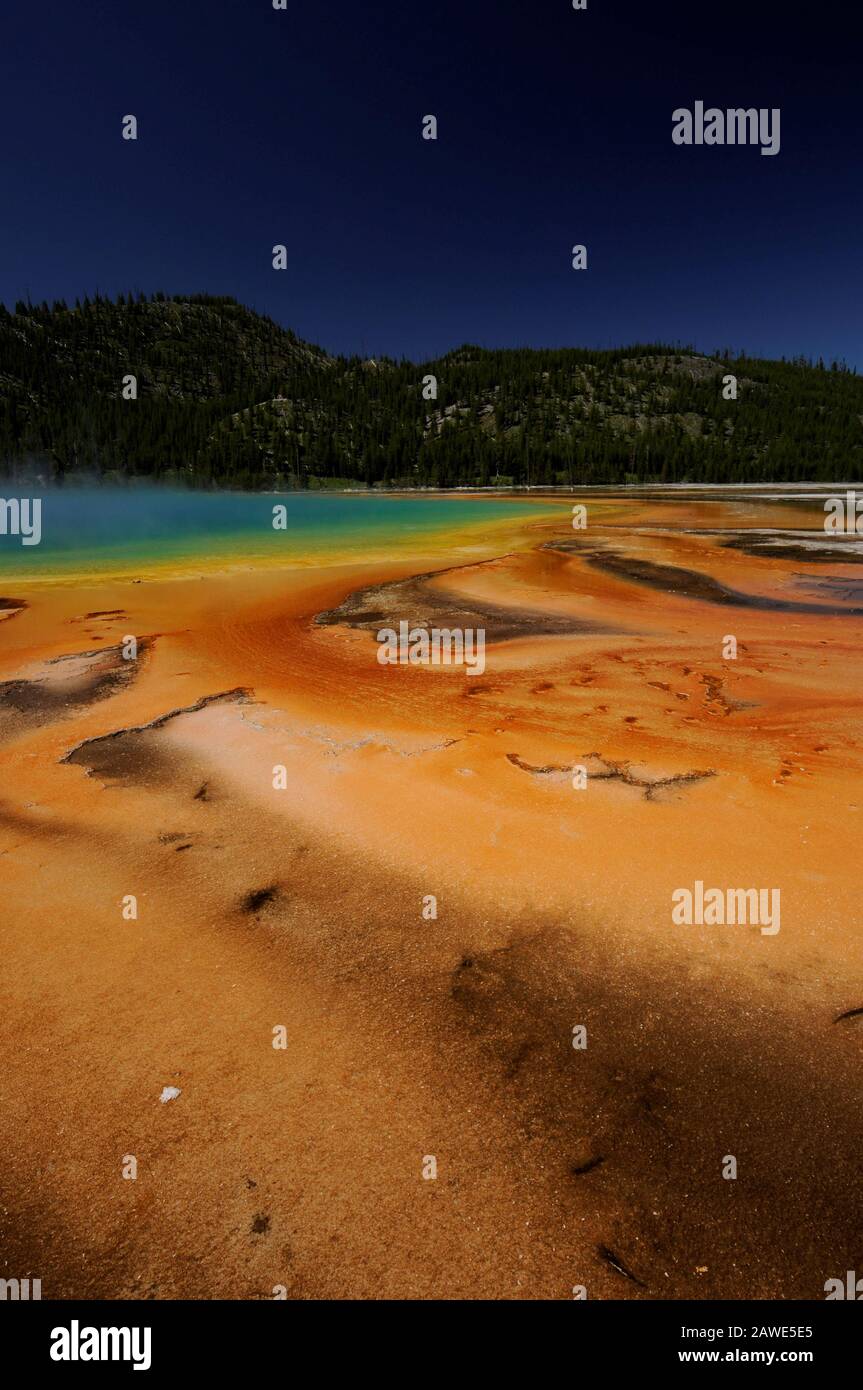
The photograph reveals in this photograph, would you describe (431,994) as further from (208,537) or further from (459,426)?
(459,426)

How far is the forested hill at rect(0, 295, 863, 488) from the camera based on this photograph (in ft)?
378

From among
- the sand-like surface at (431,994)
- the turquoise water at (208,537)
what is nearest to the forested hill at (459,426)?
the turquoise water at (208,537)

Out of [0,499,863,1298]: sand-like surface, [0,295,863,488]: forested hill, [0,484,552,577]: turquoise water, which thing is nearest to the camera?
[0,499,863,1298]: sand-like surface

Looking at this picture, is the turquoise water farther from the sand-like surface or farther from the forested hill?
the forested hill

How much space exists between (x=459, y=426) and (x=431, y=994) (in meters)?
162

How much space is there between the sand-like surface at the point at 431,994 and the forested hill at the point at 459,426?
10994 centimetres

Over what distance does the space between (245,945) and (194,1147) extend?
132cm

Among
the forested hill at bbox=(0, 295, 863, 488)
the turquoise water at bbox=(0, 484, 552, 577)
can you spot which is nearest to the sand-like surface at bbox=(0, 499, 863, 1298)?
the turquoise water at bbox=(0, 484, 552, 577)

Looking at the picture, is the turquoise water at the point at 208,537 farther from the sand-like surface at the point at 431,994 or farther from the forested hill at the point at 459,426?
the forested hill at the point at 459,426

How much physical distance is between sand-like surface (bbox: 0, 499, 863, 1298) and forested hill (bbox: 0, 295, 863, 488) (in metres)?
110

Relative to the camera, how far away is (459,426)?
15175 cm

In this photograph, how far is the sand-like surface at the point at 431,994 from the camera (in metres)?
2.48

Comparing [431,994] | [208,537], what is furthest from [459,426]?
[431,994]

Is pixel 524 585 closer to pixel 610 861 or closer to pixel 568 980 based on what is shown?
pixel 610 861
